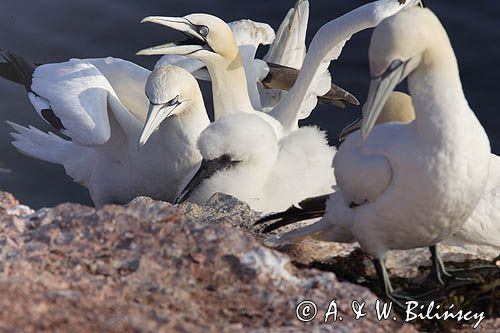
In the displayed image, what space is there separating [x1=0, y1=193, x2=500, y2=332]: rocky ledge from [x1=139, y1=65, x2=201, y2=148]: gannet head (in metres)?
3.01

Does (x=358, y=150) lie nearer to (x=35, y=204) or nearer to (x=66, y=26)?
(x=35, y=204)

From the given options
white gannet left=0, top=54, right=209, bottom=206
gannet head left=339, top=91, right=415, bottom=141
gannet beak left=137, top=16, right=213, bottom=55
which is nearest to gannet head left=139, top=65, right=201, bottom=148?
white gannet left=0, top=54, right=209, bottom=206

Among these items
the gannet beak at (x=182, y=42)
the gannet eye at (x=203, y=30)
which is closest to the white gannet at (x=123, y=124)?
the gannet beak at (x=182, y=42)

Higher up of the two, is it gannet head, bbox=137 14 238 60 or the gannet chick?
gannet head, bbox=137 14 238 60

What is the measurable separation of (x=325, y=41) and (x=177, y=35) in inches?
159

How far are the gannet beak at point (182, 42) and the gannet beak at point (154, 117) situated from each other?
443mm

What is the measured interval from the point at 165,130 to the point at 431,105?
331 cm

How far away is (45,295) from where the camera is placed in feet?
12.6

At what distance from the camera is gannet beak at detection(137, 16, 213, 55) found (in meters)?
8.02

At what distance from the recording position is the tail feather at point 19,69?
8.77 metres

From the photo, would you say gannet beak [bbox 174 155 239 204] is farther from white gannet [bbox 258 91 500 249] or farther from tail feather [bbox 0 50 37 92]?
tail feather [bbox 0 50 37 92]

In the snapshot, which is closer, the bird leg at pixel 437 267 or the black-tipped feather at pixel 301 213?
the bird leg at pixel 437 267

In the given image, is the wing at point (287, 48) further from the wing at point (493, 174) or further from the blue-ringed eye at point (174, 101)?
the wing at point (493, 174)

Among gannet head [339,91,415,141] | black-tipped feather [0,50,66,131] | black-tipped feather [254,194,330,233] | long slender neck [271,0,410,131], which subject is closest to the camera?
black-tipped feather [254,194,330,233]
